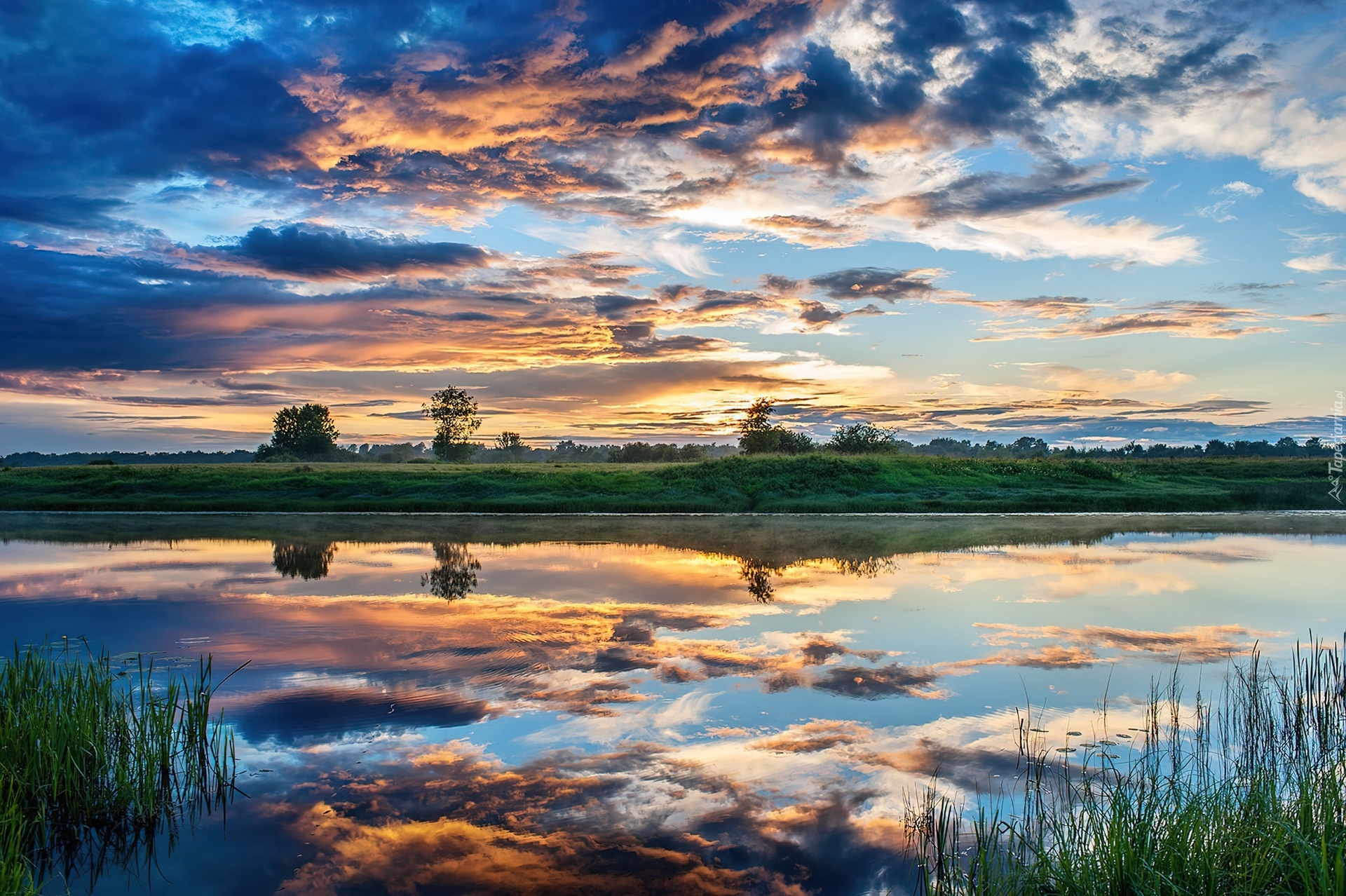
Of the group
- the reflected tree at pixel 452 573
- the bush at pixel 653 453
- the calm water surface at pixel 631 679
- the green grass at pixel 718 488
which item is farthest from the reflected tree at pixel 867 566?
the bush at pixel 653 453

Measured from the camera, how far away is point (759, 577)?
63.1ft

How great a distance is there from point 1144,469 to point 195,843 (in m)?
61.1

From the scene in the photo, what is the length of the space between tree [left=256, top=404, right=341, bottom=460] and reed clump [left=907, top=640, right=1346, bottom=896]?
10100cm

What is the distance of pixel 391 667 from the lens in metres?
11.0

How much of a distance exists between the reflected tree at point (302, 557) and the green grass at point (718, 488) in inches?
550

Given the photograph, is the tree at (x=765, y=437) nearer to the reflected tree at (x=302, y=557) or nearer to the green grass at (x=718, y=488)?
the green grass at (x=718, y=488)

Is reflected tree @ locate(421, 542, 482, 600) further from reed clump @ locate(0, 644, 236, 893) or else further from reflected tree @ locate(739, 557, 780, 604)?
reed clump @ locate(0, 644, 236, 893)

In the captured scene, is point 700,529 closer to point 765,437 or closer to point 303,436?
point 765,437

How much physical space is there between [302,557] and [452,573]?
6.17 m

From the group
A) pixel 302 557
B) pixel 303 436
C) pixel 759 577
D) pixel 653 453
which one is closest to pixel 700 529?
pixel 759 577

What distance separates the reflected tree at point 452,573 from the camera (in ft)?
56.4

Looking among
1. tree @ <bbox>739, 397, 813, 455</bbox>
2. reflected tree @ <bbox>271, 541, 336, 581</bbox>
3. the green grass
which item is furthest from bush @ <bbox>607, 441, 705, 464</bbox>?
reflected tree @ <bbox>271, 541, 336, 581</bbox>

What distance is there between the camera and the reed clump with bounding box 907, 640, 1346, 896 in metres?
4.69

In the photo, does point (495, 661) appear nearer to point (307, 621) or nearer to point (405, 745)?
point (405, 745)
